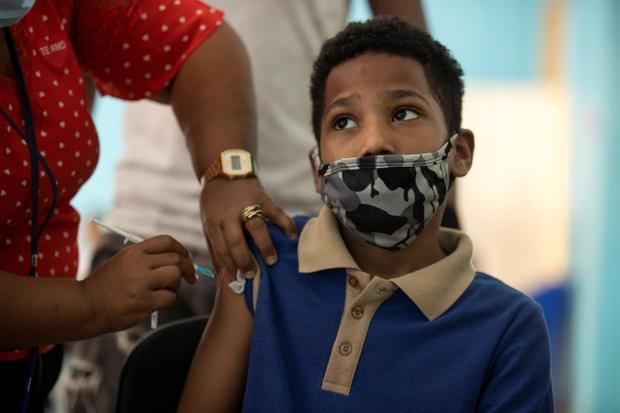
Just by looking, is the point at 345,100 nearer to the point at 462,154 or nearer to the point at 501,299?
the point at 462,154

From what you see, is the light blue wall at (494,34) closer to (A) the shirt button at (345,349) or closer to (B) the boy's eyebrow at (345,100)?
(B) the boy's eyebrow at (345,100)

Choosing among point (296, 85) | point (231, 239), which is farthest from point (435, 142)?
point (296, 85)

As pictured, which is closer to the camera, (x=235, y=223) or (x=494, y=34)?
(x=235, y=223)

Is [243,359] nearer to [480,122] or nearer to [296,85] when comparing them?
[296,85]

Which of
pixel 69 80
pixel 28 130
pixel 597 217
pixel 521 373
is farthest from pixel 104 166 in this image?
pixel 597 217

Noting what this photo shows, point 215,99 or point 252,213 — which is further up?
point 215,99

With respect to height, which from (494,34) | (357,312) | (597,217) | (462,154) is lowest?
(597,217)

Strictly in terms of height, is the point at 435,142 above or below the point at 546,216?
above

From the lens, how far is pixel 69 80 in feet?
3.85

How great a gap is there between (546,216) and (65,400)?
11.3ft

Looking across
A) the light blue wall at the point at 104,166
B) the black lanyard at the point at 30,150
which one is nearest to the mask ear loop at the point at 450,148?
the black lanyard at the point at 30,150

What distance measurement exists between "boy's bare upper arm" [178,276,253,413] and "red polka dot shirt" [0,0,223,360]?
0.27 m

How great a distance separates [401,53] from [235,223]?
40 centimetres

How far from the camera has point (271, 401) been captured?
3.85 ft
